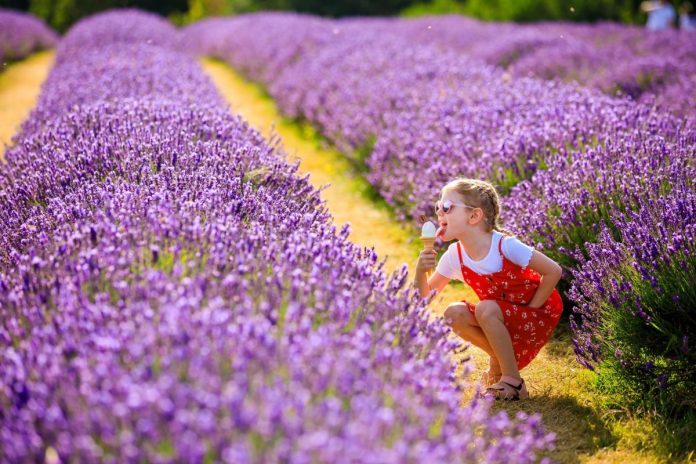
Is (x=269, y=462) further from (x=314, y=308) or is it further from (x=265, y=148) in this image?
(x=265, y=148)

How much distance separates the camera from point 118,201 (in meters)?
2.93

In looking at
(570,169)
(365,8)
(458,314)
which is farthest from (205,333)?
(365,8)

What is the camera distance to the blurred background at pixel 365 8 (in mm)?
16828

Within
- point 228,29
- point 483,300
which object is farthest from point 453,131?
point 228,29

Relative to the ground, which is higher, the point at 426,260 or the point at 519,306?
the point at 426,260

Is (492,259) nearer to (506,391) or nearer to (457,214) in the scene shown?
(457,214)

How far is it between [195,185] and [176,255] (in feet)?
2.92

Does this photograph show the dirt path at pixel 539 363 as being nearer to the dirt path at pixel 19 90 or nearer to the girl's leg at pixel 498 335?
the girl's leg at pixel 498 335

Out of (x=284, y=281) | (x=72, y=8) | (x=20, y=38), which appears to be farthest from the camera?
(x=72, y=8)

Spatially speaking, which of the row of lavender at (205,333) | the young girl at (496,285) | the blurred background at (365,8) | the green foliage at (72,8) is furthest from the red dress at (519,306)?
the green foliage at (72,8)

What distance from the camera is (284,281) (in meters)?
2.31

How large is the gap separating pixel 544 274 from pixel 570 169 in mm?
1209

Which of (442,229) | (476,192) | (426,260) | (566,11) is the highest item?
(566,11)

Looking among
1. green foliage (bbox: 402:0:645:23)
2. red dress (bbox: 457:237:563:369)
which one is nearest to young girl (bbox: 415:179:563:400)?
red dress (bbox: 457:237:563:369)
